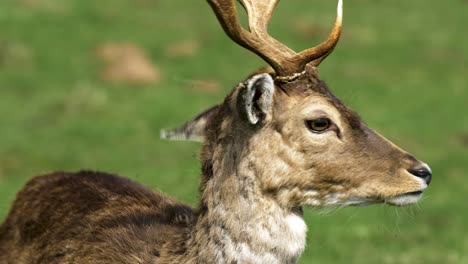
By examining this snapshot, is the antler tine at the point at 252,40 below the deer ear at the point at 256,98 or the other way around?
the other way around

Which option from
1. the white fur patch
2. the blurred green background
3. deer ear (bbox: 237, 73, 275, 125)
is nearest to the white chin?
the white fur patch

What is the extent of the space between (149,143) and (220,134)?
34.8 ft

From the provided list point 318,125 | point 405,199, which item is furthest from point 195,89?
point 405,199

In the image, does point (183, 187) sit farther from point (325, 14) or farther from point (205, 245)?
point (325, 14)

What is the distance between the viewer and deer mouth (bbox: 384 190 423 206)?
6.01 m

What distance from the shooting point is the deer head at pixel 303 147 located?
5977 mm

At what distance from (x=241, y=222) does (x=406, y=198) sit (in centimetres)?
97

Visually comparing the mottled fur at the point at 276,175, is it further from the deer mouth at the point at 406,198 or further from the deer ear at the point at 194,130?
the deer ear at the point at 194,130

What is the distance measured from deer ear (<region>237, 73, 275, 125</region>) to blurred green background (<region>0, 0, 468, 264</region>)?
5264mm

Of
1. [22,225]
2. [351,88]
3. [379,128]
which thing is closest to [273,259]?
[22,225]

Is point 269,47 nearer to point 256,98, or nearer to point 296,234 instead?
point 256,98

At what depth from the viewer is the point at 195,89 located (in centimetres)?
2014

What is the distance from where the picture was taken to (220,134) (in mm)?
6191

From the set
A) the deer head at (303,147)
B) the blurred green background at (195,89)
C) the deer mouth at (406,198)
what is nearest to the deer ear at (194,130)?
the deer head at (303,147)
